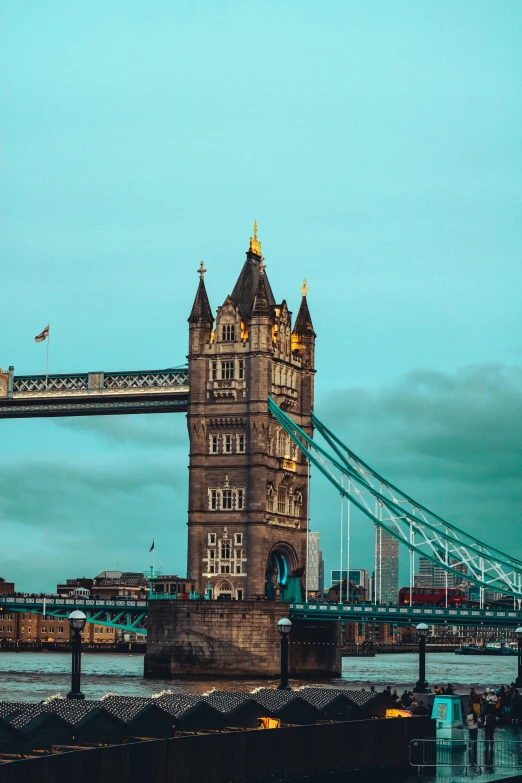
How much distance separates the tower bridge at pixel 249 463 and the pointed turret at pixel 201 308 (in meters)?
0.09

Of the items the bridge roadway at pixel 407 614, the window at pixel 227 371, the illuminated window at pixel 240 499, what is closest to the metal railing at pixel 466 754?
the bridge roadway at pixel 407 614

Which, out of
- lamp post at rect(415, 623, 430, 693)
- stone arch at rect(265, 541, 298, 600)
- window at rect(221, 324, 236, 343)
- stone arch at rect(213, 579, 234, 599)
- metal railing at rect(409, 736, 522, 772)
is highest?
window at rect(221, 324, 236, 343)

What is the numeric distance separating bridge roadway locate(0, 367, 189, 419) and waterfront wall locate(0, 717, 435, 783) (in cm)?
6136

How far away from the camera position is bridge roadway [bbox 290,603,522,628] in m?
87.9

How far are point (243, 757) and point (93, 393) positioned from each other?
69.5 meters

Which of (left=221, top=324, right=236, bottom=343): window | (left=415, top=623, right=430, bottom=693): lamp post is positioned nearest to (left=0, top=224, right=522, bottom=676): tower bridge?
(left=221, top=324, right=236, bottom=343): window

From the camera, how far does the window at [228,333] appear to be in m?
96.0

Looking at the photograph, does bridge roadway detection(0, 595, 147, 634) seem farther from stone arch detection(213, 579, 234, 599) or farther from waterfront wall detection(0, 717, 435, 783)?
waterfront wall detection(0, 717, 435, 783)

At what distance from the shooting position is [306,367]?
100562 millimetres

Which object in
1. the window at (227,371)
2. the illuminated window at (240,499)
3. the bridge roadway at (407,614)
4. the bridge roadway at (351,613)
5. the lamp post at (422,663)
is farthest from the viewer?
the window at (227,371)

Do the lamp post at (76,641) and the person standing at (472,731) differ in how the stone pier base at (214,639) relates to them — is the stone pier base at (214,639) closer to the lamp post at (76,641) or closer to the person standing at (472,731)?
the person standing at (472,731)

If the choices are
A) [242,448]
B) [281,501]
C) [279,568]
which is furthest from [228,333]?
[279,568]

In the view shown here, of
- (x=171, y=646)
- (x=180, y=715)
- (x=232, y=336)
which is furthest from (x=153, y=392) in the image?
(x=180, y=715)

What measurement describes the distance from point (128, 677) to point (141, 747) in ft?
211
